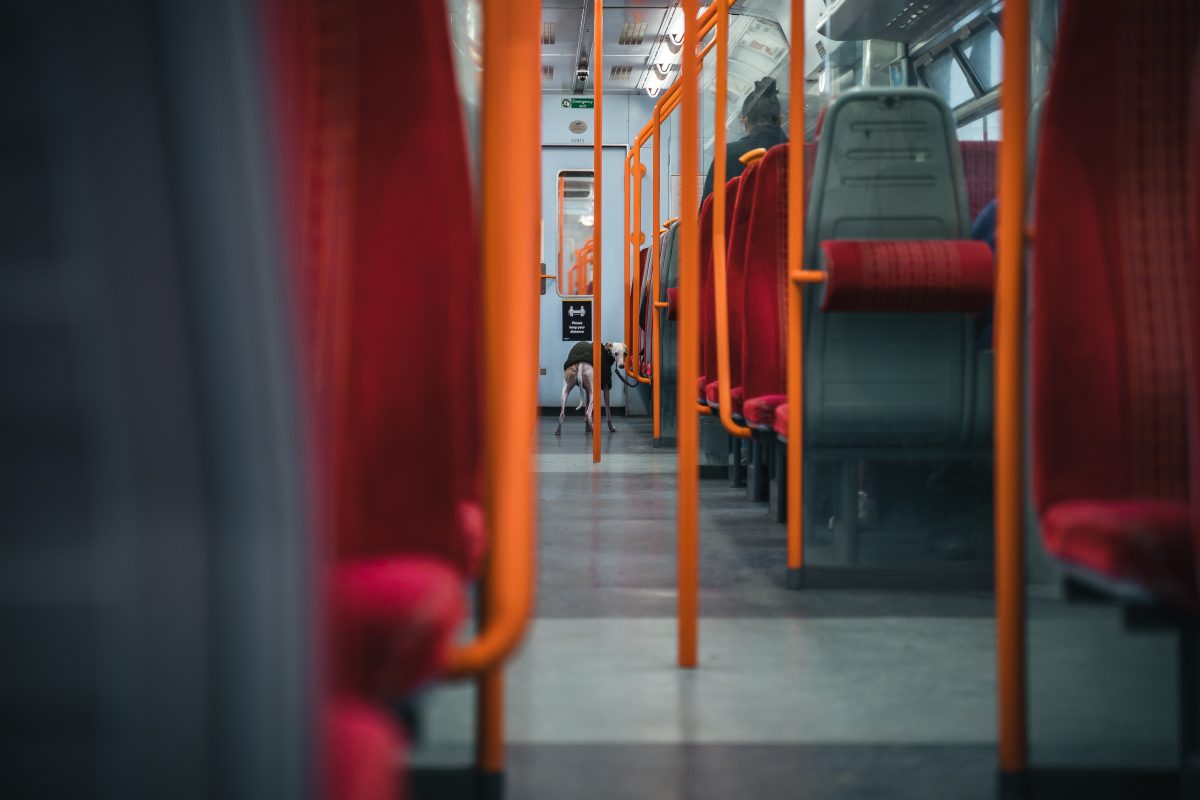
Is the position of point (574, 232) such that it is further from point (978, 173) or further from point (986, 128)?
point (978, 173)

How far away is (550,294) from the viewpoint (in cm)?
1178

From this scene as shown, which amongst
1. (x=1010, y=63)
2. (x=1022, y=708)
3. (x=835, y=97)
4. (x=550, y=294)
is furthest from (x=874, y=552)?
(x=550, y=294)

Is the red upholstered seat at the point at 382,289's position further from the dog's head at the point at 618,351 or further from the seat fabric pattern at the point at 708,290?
the dog's head at the point at 618,351

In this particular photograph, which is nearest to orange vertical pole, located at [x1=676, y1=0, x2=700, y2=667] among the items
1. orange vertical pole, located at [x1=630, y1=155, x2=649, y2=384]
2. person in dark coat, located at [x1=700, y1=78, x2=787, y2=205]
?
person in dark coat, located at [x1=700, y1=78, x2=787, y2=205]

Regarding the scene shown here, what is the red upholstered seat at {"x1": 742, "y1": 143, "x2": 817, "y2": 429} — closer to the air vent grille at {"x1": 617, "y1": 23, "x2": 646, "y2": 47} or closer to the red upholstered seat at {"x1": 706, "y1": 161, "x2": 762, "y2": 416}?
the red upholstered seat at {"x1": 706, "y1": 161, "x2": 762, "y2": 416}

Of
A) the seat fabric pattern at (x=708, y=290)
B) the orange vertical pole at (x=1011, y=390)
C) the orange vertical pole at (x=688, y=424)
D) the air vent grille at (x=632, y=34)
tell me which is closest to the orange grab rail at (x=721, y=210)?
the seat fabric pattern at (x=708, y=290)

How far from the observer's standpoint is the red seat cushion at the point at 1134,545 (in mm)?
1194

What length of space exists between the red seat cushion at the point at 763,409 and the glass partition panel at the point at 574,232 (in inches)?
308

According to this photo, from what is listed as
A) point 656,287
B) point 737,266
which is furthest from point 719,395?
point 656,287

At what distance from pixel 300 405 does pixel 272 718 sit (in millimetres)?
132

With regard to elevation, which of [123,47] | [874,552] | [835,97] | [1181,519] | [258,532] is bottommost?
[874,552]

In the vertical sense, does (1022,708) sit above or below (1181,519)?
below

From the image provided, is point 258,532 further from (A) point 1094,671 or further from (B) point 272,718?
(A) point 1094,671

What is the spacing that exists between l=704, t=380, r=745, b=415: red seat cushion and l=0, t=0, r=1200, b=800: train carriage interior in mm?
207
